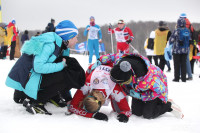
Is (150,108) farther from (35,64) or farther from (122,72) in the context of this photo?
Result: (35,64)

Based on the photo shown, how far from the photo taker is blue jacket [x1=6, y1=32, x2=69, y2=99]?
6.48ft

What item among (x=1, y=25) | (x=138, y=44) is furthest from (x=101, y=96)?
(x=138, y=44)

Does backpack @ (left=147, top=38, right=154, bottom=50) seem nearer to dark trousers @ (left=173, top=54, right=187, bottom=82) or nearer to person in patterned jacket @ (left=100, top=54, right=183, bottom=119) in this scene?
dark trousers @ (left=173, top=54, right=187, bottom=82)

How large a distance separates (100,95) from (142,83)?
44 cm

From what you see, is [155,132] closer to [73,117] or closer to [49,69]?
[73,117]

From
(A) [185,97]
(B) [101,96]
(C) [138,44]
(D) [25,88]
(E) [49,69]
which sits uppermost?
(E) [49,69]

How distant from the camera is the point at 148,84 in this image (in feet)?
7.01

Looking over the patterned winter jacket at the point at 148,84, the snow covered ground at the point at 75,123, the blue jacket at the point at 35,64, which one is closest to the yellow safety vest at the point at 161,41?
the snow covered ground at the point at 75,123

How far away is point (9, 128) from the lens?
1698 mm

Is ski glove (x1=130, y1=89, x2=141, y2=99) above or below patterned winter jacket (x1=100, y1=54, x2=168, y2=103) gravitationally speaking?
below

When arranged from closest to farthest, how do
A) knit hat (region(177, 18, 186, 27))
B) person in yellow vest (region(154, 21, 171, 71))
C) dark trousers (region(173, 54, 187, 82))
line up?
knit hat (region(177, 18, 186, 27)) → dark trousers (region(173, 54, 187, 82)) → person in yellow vest (region(154, 21, 171, 71))

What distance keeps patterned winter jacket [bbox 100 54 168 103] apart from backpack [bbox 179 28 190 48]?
2954 mm

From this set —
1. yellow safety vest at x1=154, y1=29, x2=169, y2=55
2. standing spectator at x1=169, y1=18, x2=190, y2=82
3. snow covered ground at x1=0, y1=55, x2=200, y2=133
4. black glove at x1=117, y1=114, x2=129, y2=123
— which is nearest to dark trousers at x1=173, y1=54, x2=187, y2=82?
standing spectator at x1=169, y1=18, x2=190, y2=82

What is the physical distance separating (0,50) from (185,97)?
8.13 m
